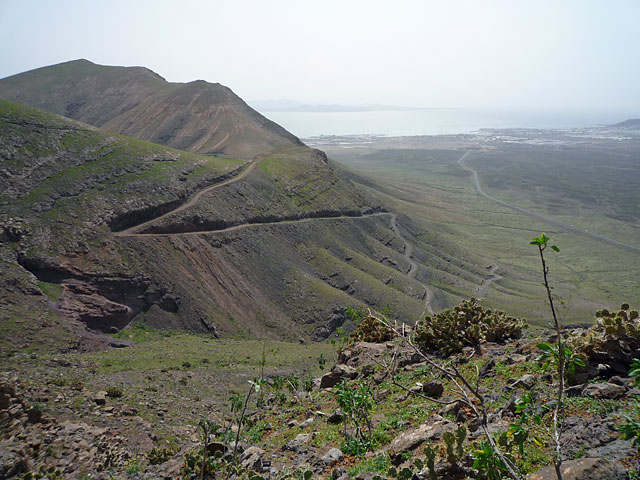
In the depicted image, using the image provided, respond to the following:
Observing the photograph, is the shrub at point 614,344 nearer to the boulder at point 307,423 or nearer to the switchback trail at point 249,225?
the boulder at point 307,423

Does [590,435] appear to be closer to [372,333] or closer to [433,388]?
[433,388]

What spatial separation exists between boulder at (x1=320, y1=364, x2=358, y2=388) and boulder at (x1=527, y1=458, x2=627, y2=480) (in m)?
8.55

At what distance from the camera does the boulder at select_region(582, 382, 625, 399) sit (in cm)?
704

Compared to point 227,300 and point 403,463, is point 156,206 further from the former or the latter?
point 403,463

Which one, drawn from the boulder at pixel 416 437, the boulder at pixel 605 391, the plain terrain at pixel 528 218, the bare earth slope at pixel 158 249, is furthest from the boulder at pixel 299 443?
the bare earth slope at pixel 158 249

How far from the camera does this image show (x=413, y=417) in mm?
9266

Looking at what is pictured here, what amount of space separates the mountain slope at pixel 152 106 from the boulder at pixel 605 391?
2734 inches

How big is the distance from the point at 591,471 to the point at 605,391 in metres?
3.16

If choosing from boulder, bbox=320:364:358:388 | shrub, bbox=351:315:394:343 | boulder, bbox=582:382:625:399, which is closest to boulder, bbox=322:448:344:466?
boulder, bbox=320:364:358:388

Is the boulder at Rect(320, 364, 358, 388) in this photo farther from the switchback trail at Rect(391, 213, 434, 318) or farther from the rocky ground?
the switchback trail at Rect(391, 213, 434, 318)

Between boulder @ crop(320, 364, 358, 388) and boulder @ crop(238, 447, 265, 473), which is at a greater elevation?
boulder @ crop(238, 447, 265, 473)

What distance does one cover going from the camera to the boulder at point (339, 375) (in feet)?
43.0

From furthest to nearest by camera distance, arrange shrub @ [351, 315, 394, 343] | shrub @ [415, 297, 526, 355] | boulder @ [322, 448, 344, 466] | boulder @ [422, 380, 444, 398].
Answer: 1. shrub @ [351, 315, 394, 343]
2. shrub @ [415, 297, 526, 355]
3. boulder @ [422, 380, 444, 398]
4. boulder @ [322, 448, 344, 466]

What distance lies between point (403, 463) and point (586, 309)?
56.7 meters
